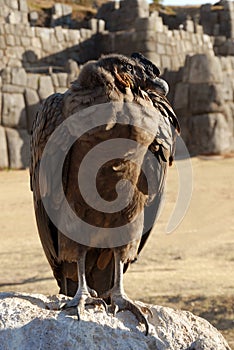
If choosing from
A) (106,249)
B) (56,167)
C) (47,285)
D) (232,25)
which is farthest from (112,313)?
(232,25)

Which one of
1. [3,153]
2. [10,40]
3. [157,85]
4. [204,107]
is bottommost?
[3,153]

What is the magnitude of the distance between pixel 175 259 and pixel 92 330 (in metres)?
5.53

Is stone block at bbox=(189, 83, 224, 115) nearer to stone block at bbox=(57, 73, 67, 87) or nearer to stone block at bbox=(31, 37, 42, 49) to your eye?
stone block at bbox=(57, 73, 67, 87)

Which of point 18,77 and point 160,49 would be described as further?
point 160,49

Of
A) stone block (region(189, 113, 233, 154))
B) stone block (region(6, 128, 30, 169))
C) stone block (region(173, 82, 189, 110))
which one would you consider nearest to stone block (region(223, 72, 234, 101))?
stone block (region(189, 113, 233, 154))

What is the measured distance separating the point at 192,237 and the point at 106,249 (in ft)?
20.4

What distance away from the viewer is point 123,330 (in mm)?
3283

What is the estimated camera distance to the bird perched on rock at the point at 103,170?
338 cm

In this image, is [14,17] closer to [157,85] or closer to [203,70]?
[203,70]

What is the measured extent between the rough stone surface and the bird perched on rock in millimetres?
102

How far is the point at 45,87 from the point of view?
629 inches

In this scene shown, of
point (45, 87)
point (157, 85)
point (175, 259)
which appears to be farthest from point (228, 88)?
point (157, 85)

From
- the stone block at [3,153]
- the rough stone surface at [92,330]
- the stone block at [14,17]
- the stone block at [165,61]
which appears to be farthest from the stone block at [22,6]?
the rough stone surface at [92,330]

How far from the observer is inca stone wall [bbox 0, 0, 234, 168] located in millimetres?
15555
